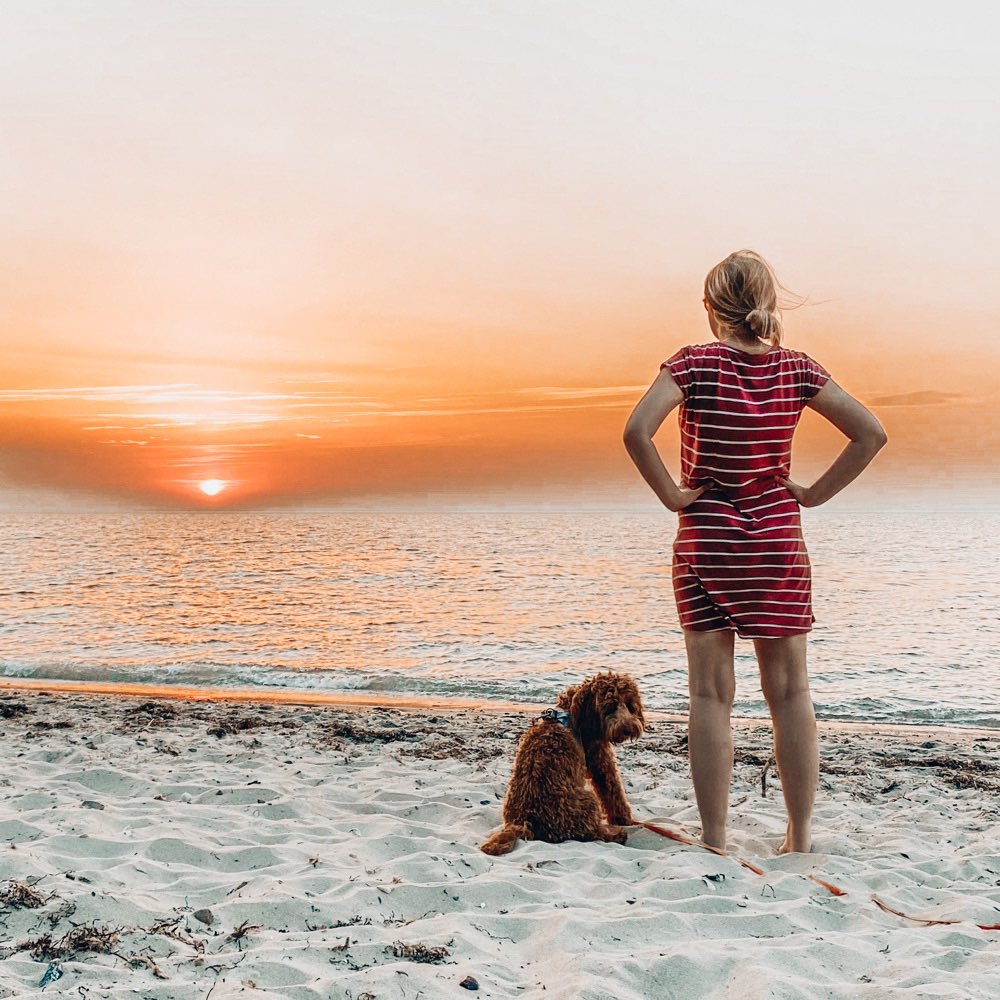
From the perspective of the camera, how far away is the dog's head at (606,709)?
Answer: 4.01m

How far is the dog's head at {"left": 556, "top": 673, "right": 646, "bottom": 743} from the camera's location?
4012 millimetres

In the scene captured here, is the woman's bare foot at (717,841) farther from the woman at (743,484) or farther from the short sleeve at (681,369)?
the short sleeve at (681,369)

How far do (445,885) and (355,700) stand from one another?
19.0 feet

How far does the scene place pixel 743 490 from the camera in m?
3.60

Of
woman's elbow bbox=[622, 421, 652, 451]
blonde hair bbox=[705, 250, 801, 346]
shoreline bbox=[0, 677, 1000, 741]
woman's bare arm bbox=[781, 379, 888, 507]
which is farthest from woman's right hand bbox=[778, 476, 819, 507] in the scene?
shoreline bbox=[0, 677, 1000, 741]

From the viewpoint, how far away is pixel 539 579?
819 inches

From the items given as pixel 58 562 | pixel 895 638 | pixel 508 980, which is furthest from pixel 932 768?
pixel 58 562

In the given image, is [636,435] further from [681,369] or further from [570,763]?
[570,763]

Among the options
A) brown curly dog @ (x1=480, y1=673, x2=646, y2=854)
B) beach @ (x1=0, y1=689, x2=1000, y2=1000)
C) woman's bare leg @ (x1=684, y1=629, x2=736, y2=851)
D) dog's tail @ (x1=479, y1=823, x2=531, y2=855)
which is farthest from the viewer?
brown curly dog @ (x1=480, y1=673, x2=646, y2=854)

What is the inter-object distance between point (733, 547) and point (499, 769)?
273cm

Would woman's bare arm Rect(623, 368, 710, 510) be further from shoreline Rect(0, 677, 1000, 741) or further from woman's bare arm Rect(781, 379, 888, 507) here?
shoreline Rect(0, 677, 1000, 741)

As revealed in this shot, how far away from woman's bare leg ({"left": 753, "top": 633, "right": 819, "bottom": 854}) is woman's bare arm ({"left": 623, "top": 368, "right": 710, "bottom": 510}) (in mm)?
764

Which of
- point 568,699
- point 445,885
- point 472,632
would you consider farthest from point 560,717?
point 472,632

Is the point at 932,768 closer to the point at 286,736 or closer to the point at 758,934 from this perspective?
the point at 758,934
